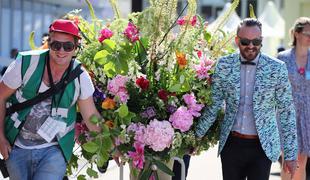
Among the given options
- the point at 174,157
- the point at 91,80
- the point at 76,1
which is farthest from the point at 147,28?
the point at 76,1

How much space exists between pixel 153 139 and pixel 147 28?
28.9 inches

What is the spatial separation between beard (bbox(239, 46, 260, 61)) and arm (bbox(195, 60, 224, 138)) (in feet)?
0.66

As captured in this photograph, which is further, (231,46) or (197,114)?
(231,46)

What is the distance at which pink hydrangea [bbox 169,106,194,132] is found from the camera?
4.75 meters

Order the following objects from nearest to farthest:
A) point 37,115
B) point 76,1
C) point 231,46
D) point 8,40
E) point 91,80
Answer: point 37,115, point 91,80, point 231,46, point 8,40, point 76,1

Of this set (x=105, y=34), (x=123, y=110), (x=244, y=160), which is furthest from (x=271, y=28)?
(x=123, y=110)

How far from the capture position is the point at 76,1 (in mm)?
28234

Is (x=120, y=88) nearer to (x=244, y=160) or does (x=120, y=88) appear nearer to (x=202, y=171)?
(x=244, y=160)

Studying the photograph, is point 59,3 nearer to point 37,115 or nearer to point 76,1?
point 76,1

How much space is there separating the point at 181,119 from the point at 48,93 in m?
0.90

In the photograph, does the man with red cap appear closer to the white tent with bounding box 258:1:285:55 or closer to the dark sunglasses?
the dark sunglasses

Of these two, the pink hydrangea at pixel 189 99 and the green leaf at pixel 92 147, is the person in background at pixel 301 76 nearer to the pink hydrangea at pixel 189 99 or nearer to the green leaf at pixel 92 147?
the pink hydrangea at pixel 189 99

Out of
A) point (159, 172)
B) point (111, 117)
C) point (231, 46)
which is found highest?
point (231, 46)

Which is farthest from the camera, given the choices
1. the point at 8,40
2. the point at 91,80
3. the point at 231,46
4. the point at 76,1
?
the point at 76,1
